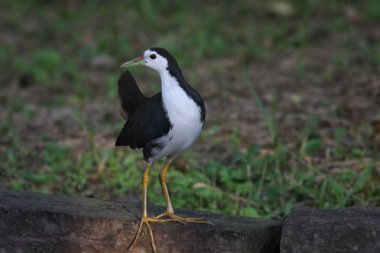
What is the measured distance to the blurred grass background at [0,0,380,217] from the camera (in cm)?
515

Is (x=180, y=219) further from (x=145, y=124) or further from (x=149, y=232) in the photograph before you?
(x=145, y=124)

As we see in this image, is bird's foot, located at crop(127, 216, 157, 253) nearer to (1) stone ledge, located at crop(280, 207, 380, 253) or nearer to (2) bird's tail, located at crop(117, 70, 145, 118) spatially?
(1) stone ledge, located at crop(280, 207, 380, 253)

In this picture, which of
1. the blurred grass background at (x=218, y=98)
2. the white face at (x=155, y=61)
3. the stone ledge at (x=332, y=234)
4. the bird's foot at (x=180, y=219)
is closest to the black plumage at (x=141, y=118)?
the white face at (x=155, y=61)

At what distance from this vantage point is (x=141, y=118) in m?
3.84

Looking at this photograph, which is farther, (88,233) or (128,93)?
(128,93)

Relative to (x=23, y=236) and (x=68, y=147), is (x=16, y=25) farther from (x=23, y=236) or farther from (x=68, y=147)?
(x=23, y=236)

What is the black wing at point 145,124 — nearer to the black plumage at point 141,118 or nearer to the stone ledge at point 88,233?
the black plumage at point 141,118

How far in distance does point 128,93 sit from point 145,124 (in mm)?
463

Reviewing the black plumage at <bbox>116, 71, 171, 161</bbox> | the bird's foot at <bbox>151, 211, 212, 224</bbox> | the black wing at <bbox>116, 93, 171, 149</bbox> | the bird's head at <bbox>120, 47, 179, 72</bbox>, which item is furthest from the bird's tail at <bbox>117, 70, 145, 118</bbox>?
the bird's foot at <bbox>151, 211, 212, 224</bbox>

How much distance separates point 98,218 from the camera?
3594 millimetres

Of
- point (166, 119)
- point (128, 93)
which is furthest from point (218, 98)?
point (166, 119)

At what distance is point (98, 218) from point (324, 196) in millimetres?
1868

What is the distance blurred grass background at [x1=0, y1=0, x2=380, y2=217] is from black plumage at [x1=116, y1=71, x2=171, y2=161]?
104 cm

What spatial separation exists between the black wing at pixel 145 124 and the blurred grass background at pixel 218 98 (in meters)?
1.07
